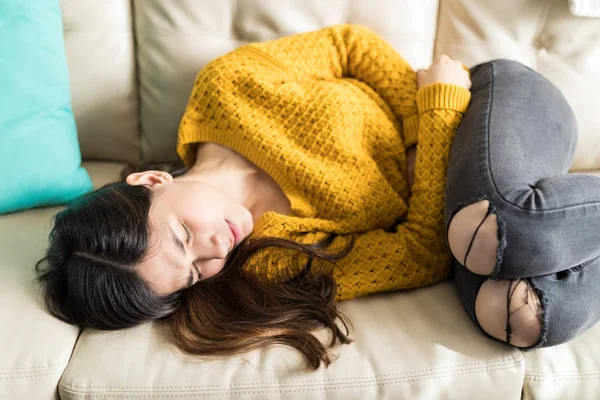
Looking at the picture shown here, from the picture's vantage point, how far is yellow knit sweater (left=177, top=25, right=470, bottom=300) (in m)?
1.17

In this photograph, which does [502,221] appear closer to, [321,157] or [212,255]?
[321,157]

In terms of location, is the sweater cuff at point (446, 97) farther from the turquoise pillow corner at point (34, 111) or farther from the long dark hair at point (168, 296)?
the turquoise pillow corner at point (34, 111)

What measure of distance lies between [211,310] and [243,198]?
31cm

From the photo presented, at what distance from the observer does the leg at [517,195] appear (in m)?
0.92

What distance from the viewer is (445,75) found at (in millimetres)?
1301

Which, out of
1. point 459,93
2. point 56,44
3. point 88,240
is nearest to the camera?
point 88,240

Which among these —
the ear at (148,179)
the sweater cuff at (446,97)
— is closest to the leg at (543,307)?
the sweater cuff at (446,97)

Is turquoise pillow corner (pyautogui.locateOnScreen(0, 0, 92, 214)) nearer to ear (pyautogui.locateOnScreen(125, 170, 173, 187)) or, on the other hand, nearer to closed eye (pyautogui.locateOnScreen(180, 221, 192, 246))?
ear (pyautogui.locateOnScreen(125, 170, 173, 187))

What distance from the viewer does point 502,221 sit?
3.05 feet

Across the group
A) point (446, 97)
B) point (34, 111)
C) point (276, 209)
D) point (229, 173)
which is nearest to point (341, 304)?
point (276, 209)

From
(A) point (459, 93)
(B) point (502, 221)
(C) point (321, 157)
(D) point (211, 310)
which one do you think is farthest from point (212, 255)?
(A) point (459, 93)

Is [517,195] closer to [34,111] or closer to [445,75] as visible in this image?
[445,75]

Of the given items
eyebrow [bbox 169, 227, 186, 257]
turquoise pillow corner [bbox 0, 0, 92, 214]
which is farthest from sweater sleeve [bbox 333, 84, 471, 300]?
turquoise pillow corner [bbox 0, 0, 92, 214]

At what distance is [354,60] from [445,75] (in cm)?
26
